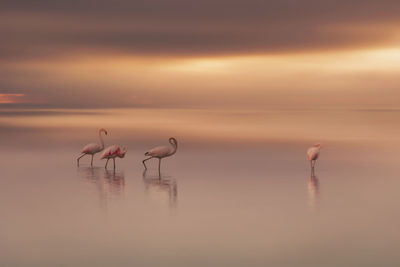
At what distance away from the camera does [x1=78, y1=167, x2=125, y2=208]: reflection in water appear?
1292cm

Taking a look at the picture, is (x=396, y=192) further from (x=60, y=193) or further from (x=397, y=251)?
(x=60, y=193)

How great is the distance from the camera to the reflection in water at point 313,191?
12.0 metres

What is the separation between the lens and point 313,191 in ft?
44.1

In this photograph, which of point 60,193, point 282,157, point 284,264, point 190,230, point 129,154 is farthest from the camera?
point 129,154

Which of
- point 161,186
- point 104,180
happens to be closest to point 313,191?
point 161,186

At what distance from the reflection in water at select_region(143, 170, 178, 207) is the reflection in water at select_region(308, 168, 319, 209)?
242cm

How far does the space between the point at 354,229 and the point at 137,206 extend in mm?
3747

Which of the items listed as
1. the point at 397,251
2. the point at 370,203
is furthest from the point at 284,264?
the point at 370,203

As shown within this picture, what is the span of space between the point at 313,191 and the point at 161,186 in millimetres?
3140

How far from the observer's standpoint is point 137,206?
38.3 ft

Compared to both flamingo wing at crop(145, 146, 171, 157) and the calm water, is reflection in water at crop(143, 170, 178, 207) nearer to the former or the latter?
the calm water

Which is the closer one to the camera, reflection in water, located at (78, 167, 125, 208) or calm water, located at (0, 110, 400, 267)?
calm water, located at (0, 110, 400, 267)

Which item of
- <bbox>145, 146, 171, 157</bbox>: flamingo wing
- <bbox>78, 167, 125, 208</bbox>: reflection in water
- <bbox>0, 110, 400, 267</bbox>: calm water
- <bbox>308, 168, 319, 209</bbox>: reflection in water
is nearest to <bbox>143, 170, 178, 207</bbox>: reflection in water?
<bbox>0, 110, 400, 267</bbox>: calm water

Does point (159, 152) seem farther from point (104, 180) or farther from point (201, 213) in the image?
point (201, 213)
